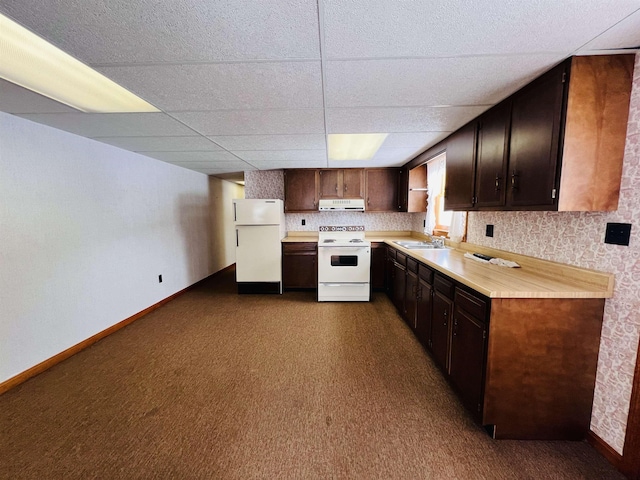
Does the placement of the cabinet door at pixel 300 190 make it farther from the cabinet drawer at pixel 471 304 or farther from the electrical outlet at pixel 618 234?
the electrical outlet at pixel 618 234

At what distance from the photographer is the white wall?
6.53 ft

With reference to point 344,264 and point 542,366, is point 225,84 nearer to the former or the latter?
point 542,366

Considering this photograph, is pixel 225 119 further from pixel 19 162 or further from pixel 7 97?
pixel 19 162

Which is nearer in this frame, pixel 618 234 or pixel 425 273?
pixel 618 234

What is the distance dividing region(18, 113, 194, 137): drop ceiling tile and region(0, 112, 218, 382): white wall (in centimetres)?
16

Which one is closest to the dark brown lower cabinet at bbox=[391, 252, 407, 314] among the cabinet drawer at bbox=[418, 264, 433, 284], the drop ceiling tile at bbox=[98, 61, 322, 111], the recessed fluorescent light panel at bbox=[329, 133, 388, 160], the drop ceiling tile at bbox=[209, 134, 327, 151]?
the cabinet drawer at bbox=[418, 264, 433, 284]

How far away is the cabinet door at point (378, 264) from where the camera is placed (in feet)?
13.2

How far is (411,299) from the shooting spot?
2770mm

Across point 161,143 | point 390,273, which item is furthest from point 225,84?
point 390,273

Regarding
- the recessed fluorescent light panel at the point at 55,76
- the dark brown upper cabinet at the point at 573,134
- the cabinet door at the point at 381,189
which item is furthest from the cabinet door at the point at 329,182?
the dark brown upper cabinet at the point at 573,134

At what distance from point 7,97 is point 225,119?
1.31 m

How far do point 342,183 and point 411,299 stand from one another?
2.26m

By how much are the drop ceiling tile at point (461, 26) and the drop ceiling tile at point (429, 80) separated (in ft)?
0.25

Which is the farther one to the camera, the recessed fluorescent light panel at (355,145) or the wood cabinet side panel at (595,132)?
the recessed fluorescent light panel at (355,145)
